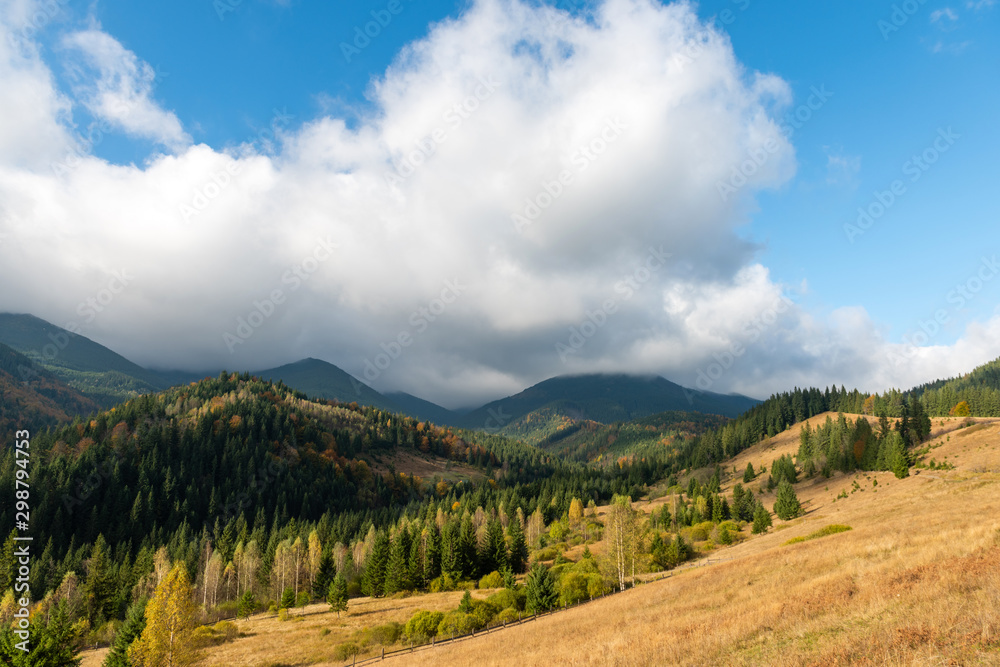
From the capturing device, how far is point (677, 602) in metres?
30.8

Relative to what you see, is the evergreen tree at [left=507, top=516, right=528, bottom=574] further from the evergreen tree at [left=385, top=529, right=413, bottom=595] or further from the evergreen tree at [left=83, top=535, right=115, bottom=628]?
the evergreen tree at [left=83, top=535, right=115, bottom=628]

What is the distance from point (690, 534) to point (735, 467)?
107363 mm

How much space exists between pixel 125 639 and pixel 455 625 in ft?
104

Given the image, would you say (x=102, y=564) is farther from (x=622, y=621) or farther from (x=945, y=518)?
(x=945, y=518)

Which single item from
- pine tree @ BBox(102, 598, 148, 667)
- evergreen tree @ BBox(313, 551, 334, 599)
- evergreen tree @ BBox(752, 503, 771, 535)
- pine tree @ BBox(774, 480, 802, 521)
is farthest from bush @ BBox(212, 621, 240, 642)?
pine tree @ BBox(774, 480, 802, 521)

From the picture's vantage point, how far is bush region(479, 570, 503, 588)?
76688mm

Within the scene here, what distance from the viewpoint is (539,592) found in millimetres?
51469

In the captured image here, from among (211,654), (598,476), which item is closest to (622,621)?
(211,654)

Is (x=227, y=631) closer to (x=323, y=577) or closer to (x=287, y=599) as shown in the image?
(x=323, y=577)

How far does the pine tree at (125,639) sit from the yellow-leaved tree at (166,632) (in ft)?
11.1

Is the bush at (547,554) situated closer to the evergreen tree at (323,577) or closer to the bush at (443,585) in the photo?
the bush at (443,585)

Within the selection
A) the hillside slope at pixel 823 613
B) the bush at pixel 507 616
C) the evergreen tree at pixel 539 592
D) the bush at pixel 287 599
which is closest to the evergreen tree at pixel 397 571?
the bush at pixel 287 599

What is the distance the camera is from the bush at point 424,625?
156 ft

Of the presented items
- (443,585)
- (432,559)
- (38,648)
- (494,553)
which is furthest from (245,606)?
(38,648)
